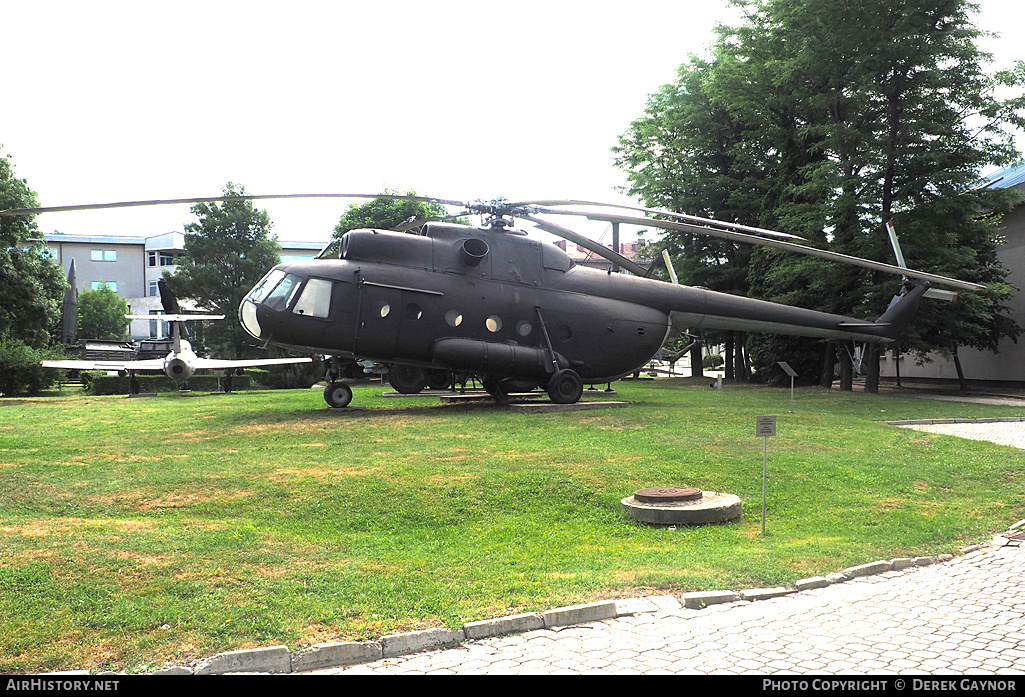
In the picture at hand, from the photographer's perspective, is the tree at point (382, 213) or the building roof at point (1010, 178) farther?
the tree at point (382, 213)

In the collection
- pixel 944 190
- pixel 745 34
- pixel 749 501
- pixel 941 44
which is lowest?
pixel 749 501

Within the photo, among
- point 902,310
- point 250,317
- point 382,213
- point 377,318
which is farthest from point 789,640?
point 382,213

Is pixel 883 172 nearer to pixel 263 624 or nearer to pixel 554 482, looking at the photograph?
pixel 554 482

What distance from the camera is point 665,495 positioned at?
34.0 ft

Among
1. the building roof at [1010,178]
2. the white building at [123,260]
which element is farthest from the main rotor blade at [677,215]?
the white building at [123,260]

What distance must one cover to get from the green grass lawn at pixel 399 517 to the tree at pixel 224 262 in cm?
3157

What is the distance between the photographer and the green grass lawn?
634cm

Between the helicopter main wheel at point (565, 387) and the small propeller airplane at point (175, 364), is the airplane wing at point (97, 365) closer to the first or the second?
the small propeller airplane at point (175, 364)

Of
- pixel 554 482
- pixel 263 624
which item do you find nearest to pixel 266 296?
pixel 554 482

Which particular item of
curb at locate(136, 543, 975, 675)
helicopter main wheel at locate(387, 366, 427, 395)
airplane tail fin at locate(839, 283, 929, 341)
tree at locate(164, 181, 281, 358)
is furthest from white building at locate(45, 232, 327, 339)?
curb at locate(136, 543, 975, 675)

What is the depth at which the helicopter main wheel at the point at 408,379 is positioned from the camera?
21797mm

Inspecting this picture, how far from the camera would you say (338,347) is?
19.5m

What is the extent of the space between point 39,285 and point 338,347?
2494 cm

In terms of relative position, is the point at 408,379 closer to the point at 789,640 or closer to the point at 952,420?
the point at 952,420
